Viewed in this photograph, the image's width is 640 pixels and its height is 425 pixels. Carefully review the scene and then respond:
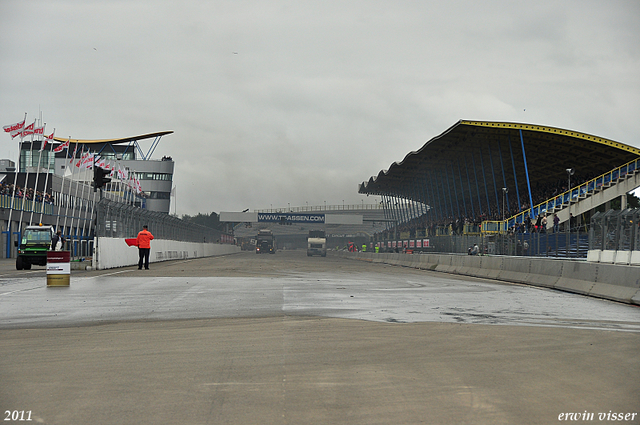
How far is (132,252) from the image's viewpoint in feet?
114

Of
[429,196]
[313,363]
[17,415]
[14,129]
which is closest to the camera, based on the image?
[17,415]

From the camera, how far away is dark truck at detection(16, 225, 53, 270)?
2905cm

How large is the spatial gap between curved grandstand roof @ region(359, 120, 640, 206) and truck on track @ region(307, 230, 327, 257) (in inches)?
656

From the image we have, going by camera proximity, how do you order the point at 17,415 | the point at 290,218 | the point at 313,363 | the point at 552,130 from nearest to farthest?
the point at 17,415 < the point at 313,363 < the point at 552,130 < the point at 290,218

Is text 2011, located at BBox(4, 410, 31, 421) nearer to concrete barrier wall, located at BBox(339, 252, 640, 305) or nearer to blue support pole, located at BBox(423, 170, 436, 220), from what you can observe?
concrete barrier wall, located at BBox(339, 252, 640, 305)

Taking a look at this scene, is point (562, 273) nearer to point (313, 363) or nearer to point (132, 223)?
point (313, 363)

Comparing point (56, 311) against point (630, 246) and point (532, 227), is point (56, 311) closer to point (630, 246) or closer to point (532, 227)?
point (630, 246)

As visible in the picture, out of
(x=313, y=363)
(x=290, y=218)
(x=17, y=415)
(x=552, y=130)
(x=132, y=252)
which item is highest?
(x=552, y=130)

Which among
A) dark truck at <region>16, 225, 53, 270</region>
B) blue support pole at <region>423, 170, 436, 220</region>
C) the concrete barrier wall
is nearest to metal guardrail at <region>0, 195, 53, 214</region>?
dark truck at <region>16, 225, 53, 270</region>

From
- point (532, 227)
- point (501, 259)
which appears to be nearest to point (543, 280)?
point (501, 259)

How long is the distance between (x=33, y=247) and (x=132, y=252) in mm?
5978

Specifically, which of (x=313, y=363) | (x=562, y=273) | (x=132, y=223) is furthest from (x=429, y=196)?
(x=313, y=363)

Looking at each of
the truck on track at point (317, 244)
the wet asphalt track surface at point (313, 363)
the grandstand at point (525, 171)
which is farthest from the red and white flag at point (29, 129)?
the truck on track at point (317, 244)

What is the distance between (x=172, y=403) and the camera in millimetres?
5102
